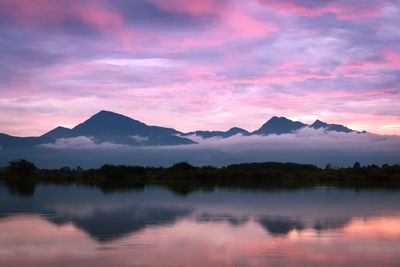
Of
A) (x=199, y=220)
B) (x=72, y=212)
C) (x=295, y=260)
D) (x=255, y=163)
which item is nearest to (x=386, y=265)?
(x=295, y=260)

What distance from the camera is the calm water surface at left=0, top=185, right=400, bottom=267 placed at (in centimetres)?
1249

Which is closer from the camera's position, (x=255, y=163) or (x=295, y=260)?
(x=295, y=260)

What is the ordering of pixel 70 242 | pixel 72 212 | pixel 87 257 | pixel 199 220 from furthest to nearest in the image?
pixel 72 212 < pixel 199 220 < pixel 70 242 < pixel 87 257

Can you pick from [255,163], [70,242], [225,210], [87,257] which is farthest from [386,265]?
[255,163]

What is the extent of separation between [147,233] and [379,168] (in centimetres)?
7418

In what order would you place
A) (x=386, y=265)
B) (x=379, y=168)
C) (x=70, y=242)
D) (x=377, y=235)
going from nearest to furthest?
(x=386, y=265) → (x=70, y=242) → (x=377, y=235) → (x=379, y=168)

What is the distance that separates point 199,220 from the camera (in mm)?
20516

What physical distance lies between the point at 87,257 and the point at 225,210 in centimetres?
1284

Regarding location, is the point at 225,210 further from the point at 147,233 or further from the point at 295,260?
the point at 295,260

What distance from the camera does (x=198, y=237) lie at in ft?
52.7

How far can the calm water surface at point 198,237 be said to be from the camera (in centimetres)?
1249

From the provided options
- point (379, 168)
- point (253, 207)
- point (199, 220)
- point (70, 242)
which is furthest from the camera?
point (379, 168)

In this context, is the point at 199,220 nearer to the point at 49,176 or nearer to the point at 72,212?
the point at 72,212

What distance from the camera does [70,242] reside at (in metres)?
15.0
